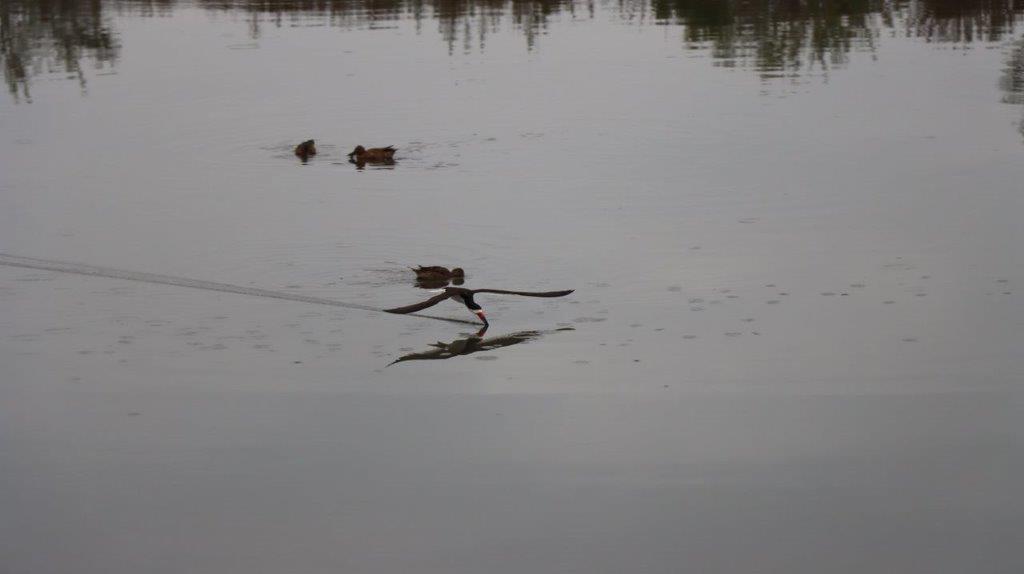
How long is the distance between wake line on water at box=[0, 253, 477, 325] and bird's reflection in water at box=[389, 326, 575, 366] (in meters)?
0.38

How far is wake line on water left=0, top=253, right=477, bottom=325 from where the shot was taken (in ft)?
35.0

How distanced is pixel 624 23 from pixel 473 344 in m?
15.5

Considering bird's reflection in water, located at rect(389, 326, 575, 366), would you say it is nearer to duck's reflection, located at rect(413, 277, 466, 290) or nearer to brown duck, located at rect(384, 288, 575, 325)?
brown duck, located at rect(384, 288, 575, 325)

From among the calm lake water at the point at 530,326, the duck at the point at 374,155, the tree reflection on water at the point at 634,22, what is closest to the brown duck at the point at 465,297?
the calm lake water at the point at 530,326

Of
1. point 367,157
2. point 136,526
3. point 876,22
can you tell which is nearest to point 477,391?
point 136,526

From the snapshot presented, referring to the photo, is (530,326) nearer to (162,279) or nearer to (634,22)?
(162,279)

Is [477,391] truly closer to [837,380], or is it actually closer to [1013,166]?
[837,380]

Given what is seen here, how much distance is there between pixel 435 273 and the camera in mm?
10852

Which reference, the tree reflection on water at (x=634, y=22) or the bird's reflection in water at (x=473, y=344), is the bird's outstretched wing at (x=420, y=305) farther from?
the tree reflection on water at (x=634, y=22)

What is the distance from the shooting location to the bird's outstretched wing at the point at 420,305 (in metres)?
9.61

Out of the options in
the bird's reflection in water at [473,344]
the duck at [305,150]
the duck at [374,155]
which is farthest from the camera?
the duck at [305,150]

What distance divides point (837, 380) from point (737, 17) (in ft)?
55.0

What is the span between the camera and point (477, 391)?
8852mm

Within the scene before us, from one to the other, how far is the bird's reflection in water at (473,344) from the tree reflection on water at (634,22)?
10750 mm
